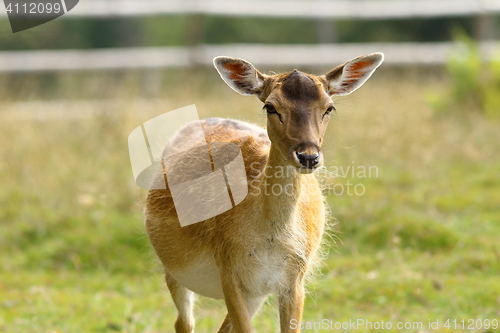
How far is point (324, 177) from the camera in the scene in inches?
194

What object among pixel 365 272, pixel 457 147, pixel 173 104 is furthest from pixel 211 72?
pixel 365 272

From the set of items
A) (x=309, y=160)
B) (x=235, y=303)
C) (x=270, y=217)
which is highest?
(x=309, y=160)

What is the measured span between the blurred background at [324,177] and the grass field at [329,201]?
2 cm

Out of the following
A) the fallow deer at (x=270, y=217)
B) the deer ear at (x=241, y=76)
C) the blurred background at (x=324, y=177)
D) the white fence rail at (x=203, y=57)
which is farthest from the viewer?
the white fence rail at (x=203, y=57)

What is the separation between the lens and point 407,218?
25.0 ft

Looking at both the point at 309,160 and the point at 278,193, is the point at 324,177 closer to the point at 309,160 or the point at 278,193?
the point at 278,193

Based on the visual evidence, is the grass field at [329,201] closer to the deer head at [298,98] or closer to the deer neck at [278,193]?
the deer head at [298,98]

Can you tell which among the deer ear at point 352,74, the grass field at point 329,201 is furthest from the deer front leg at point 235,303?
the deer ear at point 352,74

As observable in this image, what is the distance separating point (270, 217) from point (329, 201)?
13.6 feet

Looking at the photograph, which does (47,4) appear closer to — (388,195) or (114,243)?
(114,243)

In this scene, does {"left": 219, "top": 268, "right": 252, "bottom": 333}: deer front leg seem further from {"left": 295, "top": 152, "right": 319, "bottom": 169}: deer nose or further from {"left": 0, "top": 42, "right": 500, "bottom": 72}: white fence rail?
{"left": 0, "top": 42, "right": 500, "bottom": 72}: white fence rail

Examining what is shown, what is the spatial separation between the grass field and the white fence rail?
1.48 meters

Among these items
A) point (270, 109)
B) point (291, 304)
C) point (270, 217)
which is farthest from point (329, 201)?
point (270, 109)

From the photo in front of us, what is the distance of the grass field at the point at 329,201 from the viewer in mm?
6281
